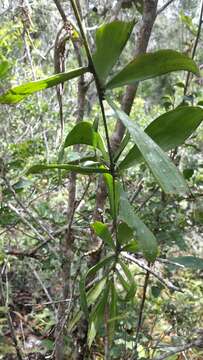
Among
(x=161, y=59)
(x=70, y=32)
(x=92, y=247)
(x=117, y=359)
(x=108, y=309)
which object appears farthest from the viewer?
(x=117, y=359)

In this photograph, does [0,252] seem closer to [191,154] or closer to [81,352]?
[81,352]

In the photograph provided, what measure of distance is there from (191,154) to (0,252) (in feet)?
4.71

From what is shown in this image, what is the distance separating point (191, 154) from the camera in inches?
86.6

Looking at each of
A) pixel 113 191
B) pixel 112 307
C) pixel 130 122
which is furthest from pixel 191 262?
pixel 130 122

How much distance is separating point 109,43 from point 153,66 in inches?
2.5

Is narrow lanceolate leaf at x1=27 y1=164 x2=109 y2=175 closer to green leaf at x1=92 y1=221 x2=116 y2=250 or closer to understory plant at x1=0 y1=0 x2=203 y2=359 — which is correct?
understory plant at x1=0 y1=0 x2=203 y2=359

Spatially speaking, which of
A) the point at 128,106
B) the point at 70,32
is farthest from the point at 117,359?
the point at 70,32

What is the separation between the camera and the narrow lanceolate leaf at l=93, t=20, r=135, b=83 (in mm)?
464

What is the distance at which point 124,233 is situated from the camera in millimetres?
710

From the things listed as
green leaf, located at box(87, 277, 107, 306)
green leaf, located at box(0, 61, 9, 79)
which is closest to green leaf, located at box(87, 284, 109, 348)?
green leaf, located at box(87, 277, 107, 306)

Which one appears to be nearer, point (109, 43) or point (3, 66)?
point (109, 43)

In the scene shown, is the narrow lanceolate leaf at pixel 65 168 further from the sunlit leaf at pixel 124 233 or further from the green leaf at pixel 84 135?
the sunlit leaf at pixel 124 233

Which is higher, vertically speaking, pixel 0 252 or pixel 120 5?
pixel 120 5

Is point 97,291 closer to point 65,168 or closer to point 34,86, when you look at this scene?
point 65,168
